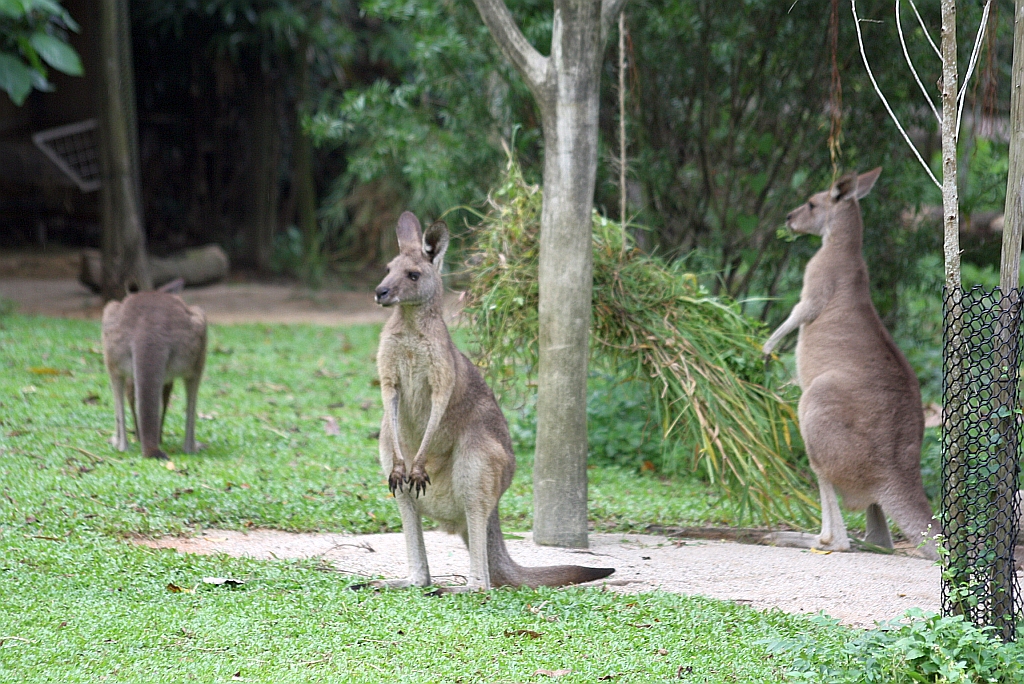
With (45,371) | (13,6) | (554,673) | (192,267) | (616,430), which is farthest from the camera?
(192,267)

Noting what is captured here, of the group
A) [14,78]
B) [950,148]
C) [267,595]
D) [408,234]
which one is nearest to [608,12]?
[408,234]

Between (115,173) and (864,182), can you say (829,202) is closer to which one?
(864,182)

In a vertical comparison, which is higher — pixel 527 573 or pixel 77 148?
pixel 77 148

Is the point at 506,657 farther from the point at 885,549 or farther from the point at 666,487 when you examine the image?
the point at 666,487

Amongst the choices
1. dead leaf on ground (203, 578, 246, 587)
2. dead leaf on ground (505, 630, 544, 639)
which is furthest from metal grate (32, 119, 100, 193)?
dead leaf on ground (505, 630, 544, 639)

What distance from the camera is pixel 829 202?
592 centimetres

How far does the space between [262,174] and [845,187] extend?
11364 mm

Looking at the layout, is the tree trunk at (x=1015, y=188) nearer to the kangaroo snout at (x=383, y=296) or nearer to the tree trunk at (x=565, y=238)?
the tree trunk at (x=565, y=238)

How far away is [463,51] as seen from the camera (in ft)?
25.7

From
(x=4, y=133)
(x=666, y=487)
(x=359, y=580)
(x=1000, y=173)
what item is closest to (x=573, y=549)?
(x=359, y=580)

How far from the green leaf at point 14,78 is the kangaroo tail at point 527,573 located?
5.82 meters

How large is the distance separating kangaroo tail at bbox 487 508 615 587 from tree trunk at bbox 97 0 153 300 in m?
7.51

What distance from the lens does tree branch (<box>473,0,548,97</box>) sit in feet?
15.7

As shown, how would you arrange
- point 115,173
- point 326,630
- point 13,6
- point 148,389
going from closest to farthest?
point 326,630 < point 148,389 < point 13,6 < point 115,173
